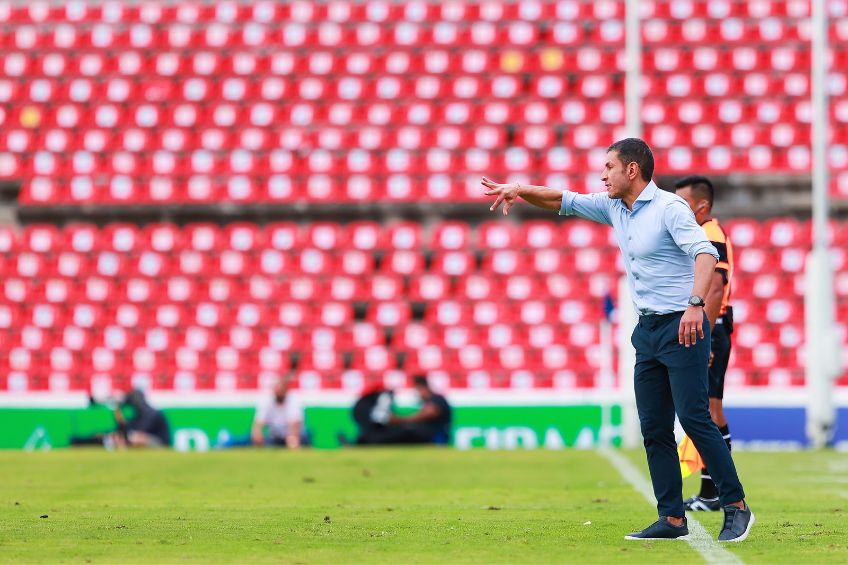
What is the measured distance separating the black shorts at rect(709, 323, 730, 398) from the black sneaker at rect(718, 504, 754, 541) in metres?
2.13

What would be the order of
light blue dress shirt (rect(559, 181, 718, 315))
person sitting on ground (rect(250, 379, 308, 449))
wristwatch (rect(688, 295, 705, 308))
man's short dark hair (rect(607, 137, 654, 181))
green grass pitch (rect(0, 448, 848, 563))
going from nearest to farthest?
green grass pitch (rect(0, 448, 848, 563)), wristwatch (rect(688, 295, 705, 308)), light blue dress shirt (rect(559, 181, 718, 315)), man's short dark hair (rect(607, 137, 654, 181)), person sitting on ground (rect(250, 379, 308, 449))

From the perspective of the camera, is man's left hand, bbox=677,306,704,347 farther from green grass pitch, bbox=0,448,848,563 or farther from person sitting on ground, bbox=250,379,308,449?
person sitting on ground, bbox=250,379,308,449

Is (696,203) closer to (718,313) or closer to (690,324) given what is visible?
(718,313)

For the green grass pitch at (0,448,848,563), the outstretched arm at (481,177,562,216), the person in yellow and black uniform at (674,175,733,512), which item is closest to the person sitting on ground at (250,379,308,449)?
the green grass pitch at (0,448,848,563)

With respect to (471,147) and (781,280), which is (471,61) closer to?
(471,147)

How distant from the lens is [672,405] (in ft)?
23.1

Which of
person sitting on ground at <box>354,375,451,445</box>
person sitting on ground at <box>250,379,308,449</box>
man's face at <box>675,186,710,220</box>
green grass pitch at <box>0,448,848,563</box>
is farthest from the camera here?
person sitting on ground at <box>250,379,308,449</box>

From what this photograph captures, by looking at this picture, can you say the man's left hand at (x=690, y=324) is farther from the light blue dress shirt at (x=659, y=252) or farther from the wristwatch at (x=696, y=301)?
the light blue dress shirt at (x=659, y=252)

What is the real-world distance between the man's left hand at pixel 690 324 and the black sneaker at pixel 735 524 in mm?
857

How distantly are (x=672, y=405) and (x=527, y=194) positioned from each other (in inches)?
49.4

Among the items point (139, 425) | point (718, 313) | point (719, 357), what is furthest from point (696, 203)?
point (139, 425)

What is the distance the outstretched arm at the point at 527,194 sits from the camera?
6.96 meters

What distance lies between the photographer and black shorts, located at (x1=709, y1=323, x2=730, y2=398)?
347 inches

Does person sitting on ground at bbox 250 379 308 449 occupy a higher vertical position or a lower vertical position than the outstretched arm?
lower
